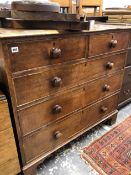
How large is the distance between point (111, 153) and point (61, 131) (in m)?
0.47

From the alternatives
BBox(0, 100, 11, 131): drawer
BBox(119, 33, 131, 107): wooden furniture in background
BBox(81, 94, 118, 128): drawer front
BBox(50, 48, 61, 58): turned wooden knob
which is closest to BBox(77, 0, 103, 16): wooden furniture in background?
BBox(119, 33, 131, 107): wooden furniture in background

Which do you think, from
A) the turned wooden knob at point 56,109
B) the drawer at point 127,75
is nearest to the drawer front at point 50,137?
the turned wooden knob at point 56,109

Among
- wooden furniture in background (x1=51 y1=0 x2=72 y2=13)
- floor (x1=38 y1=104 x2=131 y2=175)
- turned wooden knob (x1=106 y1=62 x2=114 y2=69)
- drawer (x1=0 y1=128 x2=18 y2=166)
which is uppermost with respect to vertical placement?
wooden furniture in background (x1=51 y1=0 x2=72 y2=13)

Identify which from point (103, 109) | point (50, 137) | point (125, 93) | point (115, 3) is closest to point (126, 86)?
point (125, 93)

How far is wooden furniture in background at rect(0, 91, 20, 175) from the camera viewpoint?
80 centimetres

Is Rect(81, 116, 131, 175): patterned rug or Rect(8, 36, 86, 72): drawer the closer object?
Rect(8, 36, 86, 72): drawer

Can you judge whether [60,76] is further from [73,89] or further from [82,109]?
[82,109]

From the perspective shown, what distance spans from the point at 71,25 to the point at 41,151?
805 millimetres

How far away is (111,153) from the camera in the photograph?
1.29 m

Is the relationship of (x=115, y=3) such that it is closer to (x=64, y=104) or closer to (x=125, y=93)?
(x=125, y=93)

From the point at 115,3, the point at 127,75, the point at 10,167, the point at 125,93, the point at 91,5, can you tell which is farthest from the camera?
the point at 115,3

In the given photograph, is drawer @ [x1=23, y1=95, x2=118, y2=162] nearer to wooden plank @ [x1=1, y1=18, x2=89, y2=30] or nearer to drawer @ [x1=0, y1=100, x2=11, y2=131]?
drawer @ [x1=0, y1=100, x2=11, y2=131]

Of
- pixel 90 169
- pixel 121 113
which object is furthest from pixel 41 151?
pixel 121 113

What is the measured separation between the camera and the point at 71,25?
84 centimetres
